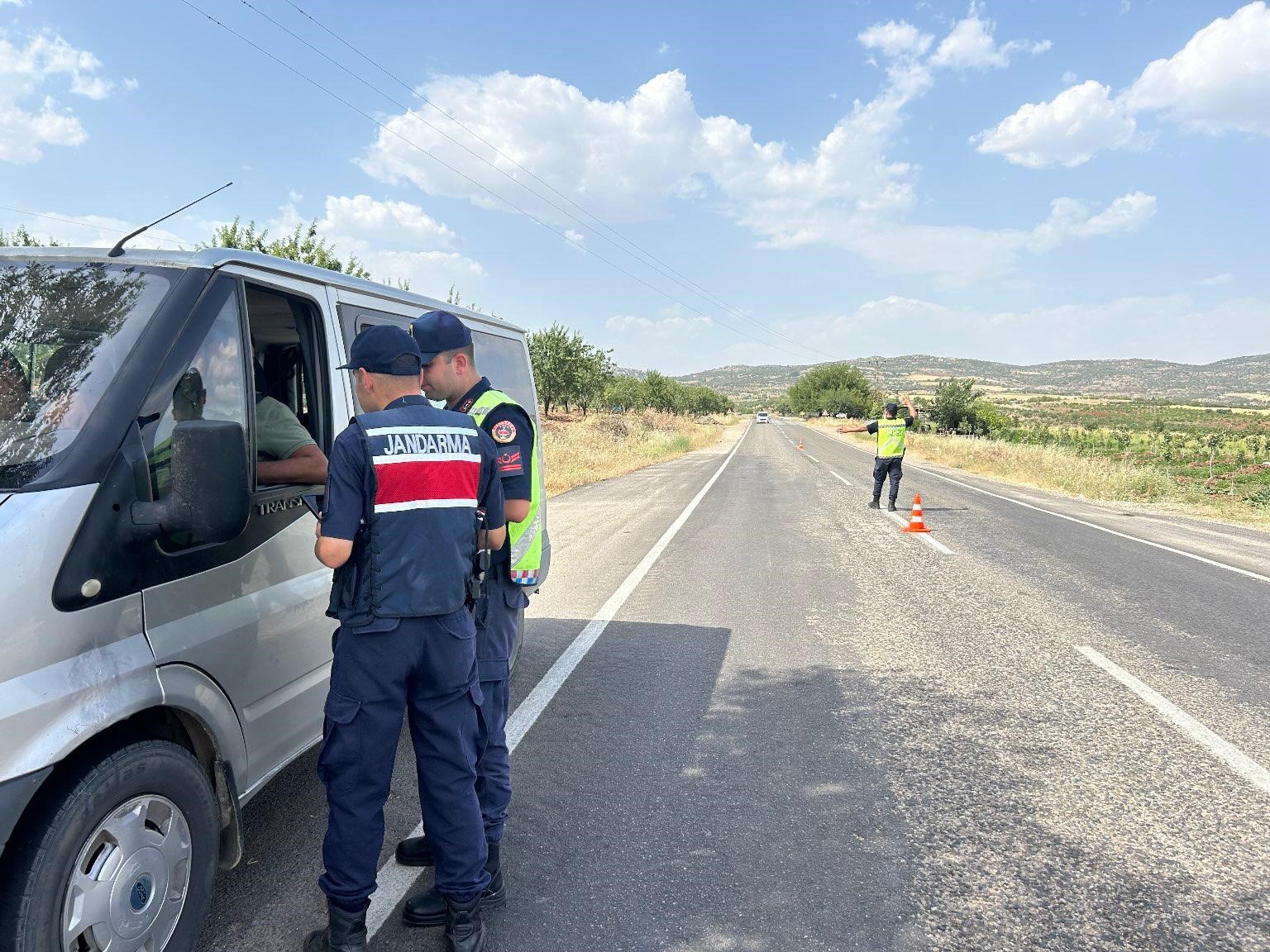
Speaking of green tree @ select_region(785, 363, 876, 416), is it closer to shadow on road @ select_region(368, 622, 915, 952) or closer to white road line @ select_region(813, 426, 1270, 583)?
white road line @ select_region(813, 426, 1270, 583)

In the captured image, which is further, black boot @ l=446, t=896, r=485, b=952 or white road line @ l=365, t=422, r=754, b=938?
white road line @ l=365, t=422, r=754, b=938

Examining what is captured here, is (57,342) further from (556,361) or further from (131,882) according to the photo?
(556,361)

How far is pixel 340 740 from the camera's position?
242cm

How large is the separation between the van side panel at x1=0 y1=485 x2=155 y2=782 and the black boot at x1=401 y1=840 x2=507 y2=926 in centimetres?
115

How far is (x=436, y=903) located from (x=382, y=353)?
6.08 ft

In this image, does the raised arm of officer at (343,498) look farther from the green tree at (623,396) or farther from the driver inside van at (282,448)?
the green tree at (623,396)

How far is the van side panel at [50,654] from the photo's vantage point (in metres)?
1.79

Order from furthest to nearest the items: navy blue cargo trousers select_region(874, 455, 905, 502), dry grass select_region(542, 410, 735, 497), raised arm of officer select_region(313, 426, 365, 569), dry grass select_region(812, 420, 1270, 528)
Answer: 1. dry grass select_region(542, 410, 735, 497)
2. dry grass select_region(812, 420, 1270, 528)
3. navy blue cargo trousers select_region(874, 455, 905, 502)
4. raised arm of officer select_region(313, 426, 365, 569)

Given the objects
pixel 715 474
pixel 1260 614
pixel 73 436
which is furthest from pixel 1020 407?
pixel 73 436

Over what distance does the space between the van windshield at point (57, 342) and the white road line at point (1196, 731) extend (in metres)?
4.93

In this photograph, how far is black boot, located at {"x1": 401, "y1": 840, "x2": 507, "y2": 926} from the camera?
2643mm

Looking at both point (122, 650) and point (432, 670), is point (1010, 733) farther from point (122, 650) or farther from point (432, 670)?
point (122, 650)

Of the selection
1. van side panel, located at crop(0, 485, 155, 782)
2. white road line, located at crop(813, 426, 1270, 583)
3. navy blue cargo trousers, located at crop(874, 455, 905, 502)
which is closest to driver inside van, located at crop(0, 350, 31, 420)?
van side panel, located at crop(0, 485, 155, 782)

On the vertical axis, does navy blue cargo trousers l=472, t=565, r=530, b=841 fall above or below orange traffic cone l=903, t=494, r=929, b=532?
above
